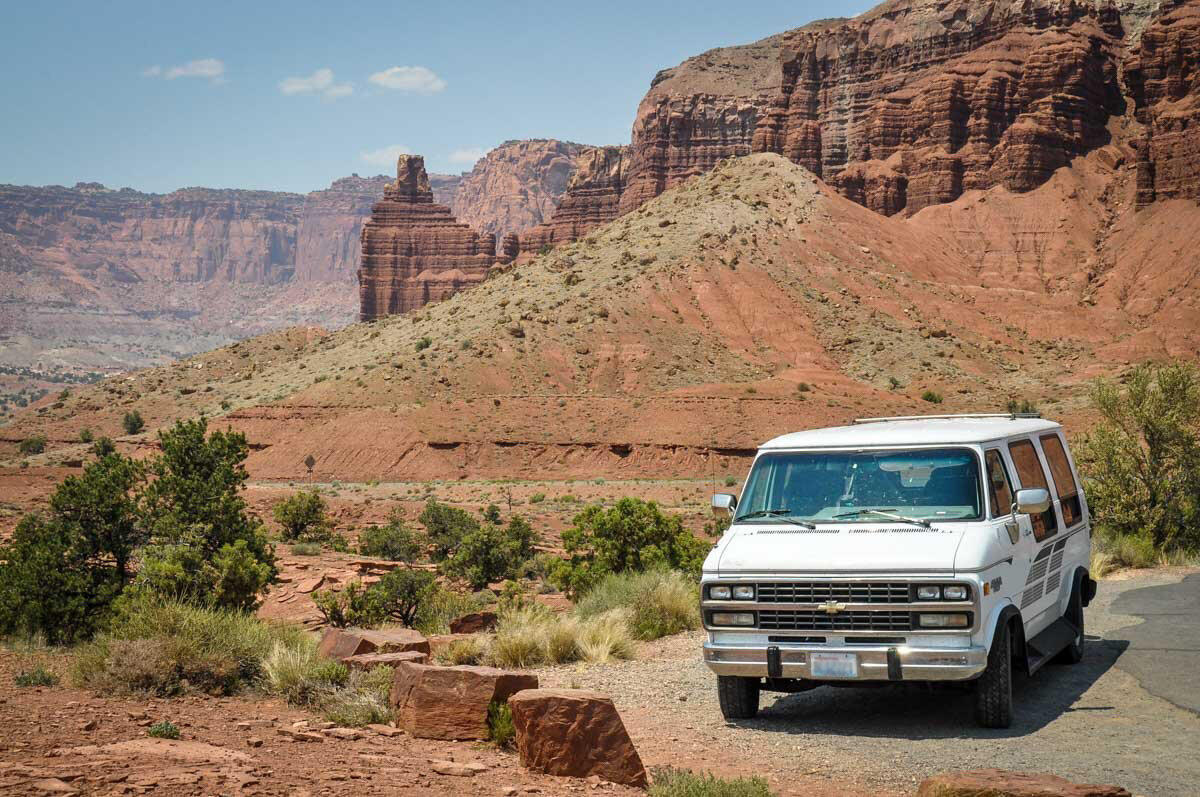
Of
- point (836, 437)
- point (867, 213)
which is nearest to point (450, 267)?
point (867, 213)

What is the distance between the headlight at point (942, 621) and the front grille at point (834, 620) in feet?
0.30

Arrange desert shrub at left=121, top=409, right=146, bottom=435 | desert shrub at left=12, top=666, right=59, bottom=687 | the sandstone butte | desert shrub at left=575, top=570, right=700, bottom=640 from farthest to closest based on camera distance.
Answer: the sandstone butte, desert shrub at left=121, top=409, right=146, bottom=435, desert shrub at left=575, top=570, right=700, bottom=640, desert shrub at left=12, top=666, right=59, bottom=687

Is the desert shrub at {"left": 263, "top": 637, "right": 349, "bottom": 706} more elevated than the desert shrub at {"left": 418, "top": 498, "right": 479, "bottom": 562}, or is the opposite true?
the desert shrub at {"left": 263, "top": 637, "right": 349, "bottom": 706}

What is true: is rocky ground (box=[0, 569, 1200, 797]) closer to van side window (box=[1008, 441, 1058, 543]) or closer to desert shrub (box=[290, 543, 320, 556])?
van side window (box=[1008, 441, 1058, 543])

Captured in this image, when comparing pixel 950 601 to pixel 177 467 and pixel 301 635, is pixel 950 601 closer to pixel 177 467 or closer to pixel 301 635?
pixel 301 635

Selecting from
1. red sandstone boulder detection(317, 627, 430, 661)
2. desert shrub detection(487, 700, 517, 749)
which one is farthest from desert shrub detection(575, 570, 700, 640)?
desert shrub detection(487, 700, 517, 749)

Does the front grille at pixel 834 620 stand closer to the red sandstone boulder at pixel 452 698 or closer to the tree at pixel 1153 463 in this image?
the red sandstone boulder at pixel 452 698

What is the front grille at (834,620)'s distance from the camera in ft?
27.7

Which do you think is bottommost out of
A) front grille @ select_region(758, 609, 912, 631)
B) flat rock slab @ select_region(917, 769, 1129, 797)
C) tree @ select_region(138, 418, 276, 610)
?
tree @ select_region(138, 418, 276, 610)

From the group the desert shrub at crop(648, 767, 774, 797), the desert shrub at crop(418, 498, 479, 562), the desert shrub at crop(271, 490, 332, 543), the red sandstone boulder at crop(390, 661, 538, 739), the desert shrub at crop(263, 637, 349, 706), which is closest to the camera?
the desert shrub at crop(648, 767, 774, 797)

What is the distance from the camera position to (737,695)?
9172mm

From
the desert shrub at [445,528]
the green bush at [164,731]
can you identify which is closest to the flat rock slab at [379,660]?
the green bush at [164,731]

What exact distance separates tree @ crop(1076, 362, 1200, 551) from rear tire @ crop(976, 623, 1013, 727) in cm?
1174

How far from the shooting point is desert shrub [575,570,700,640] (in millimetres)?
13656
